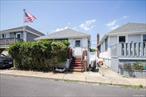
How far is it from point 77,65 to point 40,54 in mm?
3796

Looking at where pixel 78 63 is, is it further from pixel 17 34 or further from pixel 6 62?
pixel 17 34

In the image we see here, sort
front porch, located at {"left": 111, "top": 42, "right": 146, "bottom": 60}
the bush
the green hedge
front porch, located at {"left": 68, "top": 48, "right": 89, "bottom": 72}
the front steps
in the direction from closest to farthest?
the bush
front porch, located at {"left": 111, "top": 42, "right": 146, "bottom": 60}
the green hedge
the front steps
front porch, located at {"left": 68, "top": 48, "right": 89, "bottom": 72}

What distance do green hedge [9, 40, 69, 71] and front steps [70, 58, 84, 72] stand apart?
1.25 m

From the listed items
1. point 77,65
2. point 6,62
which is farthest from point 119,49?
point 6,62

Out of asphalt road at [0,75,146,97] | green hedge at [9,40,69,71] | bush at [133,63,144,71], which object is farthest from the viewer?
green hedge at [9,40,69,71]

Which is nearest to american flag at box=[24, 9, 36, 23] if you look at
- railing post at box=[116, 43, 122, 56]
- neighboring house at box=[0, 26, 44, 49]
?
neighboring house at box=[0, 26, 44, 49]

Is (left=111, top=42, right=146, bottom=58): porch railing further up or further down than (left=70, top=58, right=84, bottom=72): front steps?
further up

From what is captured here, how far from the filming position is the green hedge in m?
13.8

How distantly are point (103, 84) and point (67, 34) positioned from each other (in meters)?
13.9

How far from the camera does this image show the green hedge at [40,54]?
45.4 feet

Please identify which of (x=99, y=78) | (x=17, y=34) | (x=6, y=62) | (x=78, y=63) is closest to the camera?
(x=99, y=78)

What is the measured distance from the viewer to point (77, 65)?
49.2ft

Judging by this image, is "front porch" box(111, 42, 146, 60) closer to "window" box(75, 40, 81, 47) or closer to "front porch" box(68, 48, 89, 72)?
"front porch" box(68, 48, 89, 72)

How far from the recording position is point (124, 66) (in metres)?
12.6
